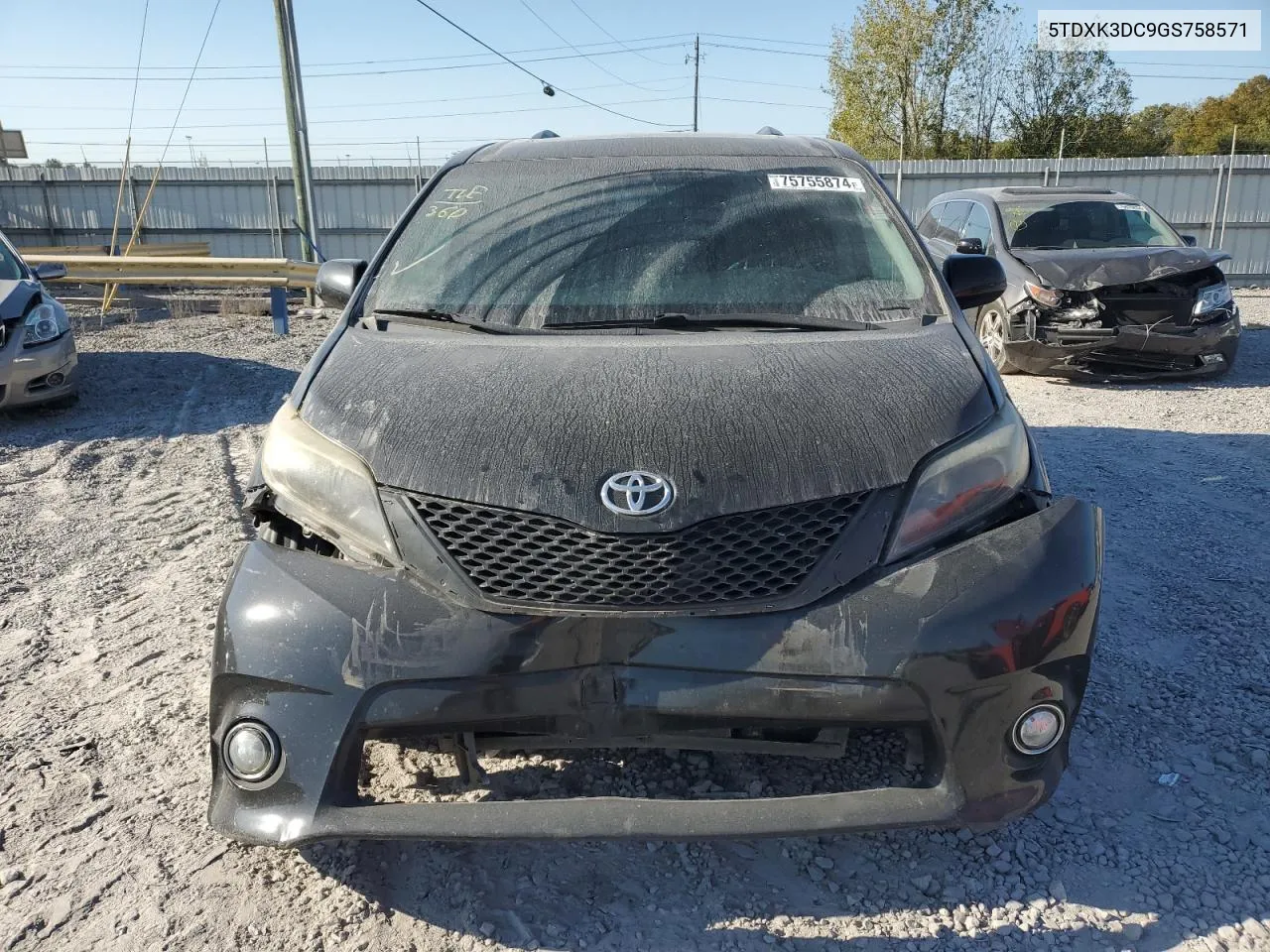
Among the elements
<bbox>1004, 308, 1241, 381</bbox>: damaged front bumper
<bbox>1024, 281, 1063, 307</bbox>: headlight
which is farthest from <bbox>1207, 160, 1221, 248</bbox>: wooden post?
<bbox>1024, 281, 1063, 307</bbox>: headlight

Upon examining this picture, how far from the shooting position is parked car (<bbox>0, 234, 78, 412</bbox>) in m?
6.95

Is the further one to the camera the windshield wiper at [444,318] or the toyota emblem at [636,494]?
the windshield wiper at [444,318]

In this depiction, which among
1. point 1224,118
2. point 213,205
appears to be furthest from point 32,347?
point 1224,118

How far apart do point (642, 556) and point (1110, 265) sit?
7459 millimetres

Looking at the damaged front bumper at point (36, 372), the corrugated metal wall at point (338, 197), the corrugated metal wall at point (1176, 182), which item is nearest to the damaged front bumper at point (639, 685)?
the damaged front bumper at point (36, 372)

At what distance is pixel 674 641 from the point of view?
6.45 feet

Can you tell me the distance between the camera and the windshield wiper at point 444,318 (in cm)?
286

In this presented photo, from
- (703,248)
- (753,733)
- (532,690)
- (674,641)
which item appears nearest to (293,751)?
(532,690)

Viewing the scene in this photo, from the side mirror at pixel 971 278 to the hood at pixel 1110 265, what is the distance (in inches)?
205

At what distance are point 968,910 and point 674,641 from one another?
3.18ft

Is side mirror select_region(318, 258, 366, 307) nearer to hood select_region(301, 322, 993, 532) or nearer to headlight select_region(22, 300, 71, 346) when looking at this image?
hood select_region(301, 322, 993, 532)

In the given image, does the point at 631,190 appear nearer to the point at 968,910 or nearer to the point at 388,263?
the point at 388,263

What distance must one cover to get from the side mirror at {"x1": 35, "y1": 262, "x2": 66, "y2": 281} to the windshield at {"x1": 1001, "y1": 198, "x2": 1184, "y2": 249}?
841cm

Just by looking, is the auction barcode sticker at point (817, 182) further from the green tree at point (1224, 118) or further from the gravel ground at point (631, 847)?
the green tree at point (1224, 118)
